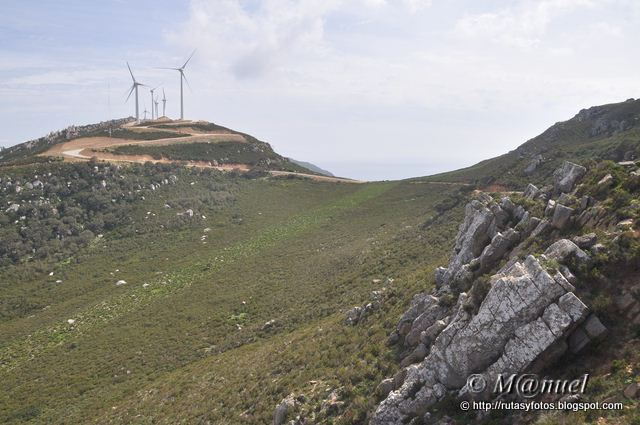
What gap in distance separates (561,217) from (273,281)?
34.0 meters

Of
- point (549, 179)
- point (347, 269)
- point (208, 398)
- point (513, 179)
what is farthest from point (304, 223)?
point (208, 398)

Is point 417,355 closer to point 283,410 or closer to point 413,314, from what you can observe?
point 413,314

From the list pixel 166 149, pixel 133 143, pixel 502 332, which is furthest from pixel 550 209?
pixel 133 143

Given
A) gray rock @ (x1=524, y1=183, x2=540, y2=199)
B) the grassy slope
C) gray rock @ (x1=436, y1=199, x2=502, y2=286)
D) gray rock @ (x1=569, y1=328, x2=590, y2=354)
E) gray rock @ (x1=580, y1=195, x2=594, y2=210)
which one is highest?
gray rock @ (x1=524, y1=183, x2=540, y2=199)

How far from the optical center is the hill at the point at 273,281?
15711 mm

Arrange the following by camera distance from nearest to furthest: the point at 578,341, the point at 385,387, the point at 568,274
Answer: the point at 578,341 < the point at 568,274 < the point at 385,387

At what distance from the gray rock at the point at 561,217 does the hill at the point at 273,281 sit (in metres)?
0.13

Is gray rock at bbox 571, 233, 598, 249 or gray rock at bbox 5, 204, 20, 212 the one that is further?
gray rock at bbox 5, 204, 20, 212

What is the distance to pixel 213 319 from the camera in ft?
133

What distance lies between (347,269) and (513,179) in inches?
1078

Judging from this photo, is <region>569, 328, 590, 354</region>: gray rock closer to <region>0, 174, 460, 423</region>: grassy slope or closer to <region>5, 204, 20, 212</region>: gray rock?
<region>0, 174, 460, 423</region>: grassy slope

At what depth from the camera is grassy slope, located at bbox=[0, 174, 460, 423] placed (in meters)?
24.0

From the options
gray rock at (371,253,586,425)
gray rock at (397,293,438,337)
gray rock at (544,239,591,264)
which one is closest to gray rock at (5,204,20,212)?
gray rock at (397,293,438,337)

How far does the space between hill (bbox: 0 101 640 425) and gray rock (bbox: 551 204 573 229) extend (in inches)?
5.2
